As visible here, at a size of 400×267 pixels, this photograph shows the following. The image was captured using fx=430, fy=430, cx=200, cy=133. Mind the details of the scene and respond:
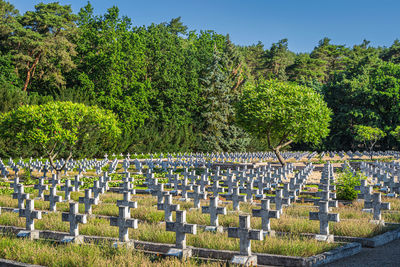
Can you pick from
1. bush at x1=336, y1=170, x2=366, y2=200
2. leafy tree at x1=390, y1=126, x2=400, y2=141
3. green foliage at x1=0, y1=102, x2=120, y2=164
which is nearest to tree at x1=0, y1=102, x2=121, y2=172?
green foliage at x1=0, y1=102, x2=120, y2=164

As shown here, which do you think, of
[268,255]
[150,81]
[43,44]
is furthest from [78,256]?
[150,81]

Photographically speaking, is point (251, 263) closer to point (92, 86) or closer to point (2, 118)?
point (2, 118)

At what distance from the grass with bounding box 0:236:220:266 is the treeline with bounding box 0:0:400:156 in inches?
1026

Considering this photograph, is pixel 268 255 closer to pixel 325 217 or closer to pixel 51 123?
pixel 325 217

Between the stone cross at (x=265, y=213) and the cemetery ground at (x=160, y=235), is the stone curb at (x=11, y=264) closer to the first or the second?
the cemetery ground at (x=160, y=235)

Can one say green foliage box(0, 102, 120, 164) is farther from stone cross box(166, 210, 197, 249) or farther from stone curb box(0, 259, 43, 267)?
stone cross box(166, 210, 197, 249)

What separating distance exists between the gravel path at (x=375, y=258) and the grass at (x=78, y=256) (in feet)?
7.67

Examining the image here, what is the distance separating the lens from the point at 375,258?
24.7 feet

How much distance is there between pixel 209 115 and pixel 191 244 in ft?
150

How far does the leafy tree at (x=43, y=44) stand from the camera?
39.9 metres

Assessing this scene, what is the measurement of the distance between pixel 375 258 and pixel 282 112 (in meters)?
22.3

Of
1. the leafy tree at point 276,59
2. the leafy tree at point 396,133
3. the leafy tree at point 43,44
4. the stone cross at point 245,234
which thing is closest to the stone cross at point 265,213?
the stone cross at point 245,234

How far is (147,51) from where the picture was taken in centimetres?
5319

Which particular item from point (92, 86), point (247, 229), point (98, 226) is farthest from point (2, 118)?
point (92, 86)
